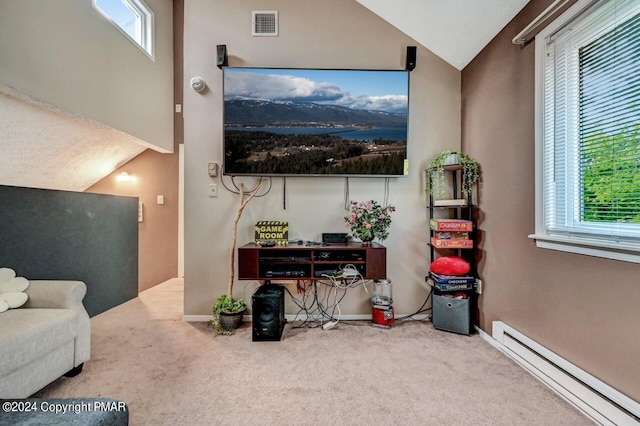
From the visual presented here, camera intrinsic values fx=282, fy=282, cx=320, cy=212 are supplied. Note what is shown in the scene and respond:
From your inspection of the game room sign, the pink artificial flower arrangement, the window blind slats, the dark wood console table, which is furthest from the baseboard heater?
the game room sign

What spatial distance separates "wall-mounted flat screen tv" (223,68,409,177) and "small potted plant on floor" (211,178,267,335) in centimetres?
32

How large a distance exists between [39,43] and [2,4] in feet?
0.89

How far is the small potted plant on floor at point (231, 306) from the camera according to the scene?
253 centimetres

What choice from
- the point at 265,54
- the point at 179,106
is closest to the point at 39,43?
the point at 265,54

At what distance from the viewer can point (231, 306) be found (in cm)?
259

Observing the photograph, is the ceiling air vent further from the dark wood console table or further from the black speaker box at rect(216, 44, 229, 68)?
the dark wood console table

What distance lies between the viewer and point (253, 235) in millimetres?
2812

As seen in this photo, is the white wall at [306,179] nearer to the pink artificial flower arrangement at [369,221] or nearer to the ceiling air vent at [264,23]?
the ceiling air vent at [264,23]

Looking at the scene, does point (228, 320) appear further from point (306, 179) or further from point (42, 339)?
point (306, 179)

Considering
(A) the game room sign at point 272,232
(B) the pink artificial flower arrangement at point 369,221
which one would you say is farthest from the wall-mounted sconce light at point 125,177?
(B) the pink artificial flower arrangement at point 369,221

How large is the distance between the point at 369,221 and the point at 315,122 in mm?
1048

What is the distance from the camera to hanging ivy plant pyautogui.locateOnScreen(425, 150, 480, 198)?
2.53m

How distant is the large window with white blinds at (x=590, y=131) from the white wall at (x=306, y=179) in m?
1.05

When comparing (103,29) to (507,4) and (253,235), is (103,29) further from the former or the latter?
(507,4)
